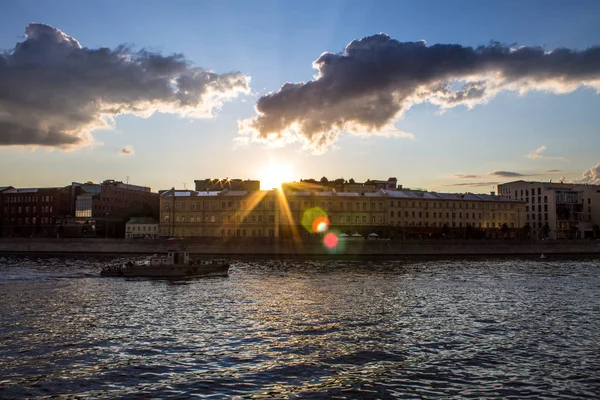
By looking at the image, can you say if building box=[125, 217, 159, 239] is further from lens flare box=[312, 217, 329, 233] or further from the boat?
the boat

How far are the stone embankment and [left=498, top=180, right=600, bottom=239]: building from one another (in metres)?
40.0

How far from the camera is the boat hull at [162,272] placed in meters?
60.2

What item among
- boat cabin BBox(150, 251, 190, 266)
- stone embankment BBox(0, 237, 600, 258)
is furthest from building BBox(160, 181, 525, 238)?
boat cabin BBox(150, 251, 190, 266)

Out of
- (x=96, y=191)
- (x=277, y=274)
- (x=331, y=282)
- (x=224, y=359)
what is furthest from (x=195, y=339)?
(x=96, y=191)

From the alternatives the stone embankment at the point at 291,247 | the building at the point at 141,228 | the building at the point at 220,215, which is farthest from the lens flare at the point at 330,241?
the building at the point at 141,228

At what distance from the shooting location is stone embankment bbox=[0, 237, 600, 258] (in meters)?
104

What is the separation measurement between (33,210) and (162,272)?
386 ft

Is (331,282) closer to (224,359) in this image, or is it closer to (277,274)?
(277,274)

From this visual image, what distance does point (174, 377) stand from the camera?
20.5 meters

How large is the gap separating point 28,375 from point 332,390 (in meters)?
11.7

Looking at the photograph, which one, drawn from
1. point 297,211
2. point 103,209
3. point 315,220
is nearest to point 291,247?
point 315,220

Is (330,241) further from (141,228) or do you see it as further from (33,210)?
(33,210)

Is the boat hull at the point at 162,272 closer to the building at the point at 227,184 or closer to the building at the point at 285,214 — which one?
the building at the point at 285,214

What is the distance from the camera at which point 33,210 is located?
159 meters
